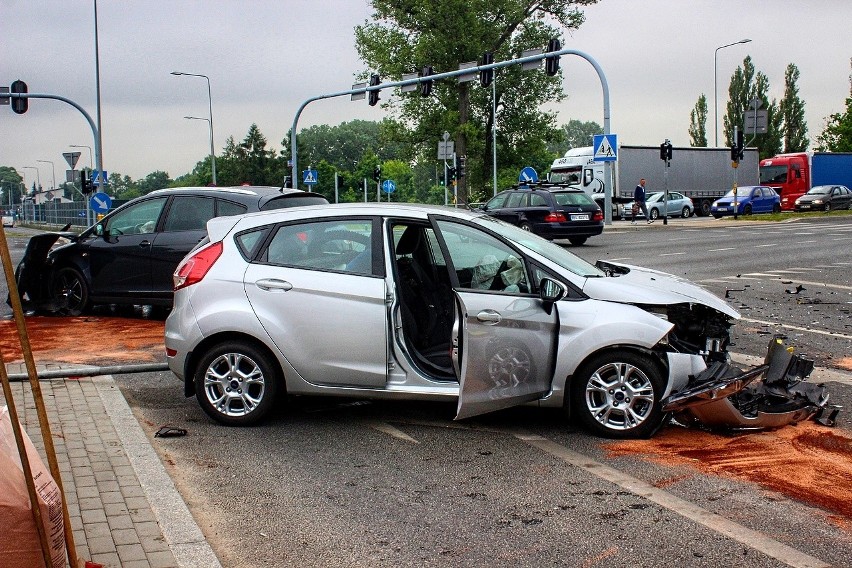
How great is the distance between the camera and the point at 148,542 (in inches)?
184

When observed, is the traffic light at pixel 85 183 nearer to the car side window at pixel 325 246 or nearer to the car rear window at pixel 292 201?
the car rear window at pixel 292 201

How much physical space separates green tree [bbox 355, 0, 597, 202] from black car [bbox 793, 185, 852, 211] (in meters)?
16.0

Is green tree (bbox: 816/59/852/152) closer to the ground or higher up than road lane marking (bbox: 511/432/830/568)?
higher up

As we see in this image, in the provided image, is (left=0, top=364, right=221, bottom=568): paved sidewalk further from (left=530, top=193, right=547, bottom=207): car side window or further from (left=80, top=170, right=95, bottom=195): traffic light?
(left=80, top=170, right=95, bottom=195): traffic light

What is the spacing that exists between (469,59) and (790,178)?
19442mm

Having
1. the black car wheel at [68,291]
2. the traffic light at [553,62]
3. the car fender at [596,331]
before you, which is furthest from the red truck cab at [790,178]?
the car fender at [596,331]

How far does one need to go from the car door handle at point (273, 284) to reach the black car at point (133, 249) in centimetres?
518

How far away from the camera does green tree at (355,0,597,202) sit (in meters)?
54.5

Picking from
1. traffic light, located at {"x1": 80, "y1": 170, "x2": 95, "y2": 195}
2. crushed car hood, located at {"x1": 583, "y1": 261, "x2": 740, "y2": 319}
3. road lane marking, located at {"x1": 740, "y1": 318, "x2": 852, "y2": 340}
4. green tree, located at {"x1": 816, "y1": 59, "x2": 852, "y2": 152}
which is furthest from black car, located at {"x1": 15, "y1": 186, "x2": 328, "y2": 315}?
green tree, located at {"x1": 816, "y1": 59, "x2": 852, "y2": 152}

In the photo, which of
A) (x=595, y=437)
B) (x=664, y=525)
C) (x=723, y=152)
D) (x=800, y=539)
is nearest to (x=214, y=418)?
(x=595, y=437)

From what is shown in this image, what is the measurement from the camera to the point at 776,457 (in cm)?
614

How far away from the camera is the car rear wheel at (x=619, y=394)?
656 cm

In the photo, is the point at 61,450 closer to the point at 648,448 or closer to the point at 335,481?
the point at 335,481

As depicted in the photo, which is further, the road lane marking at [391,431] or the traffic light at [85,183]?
the traffic light at [85,183]
